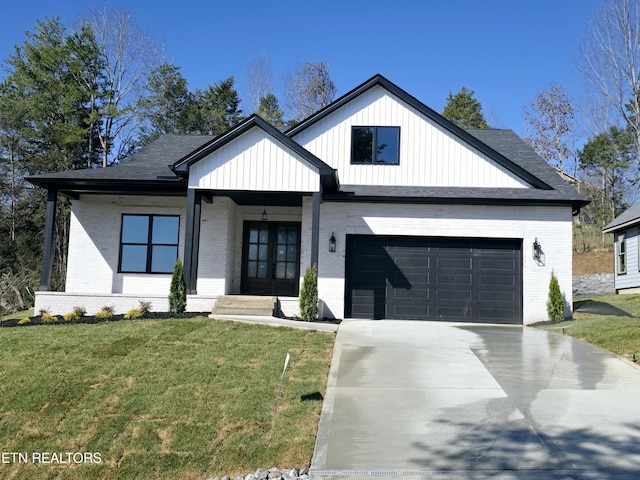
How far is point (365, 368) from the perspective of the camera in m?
8.15

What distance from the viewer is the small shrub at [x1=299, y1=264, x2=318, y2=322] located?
43.3 feet

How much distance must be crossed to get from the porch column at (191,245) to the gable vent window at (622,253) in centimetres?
1999

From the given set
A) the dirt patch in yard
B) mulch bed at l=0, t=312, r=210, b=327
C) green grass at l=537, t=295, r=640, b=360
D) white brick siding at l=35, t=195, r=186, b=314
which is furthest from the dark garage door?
the dirt patch in yard

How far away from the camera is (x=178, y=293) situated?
13016 mm

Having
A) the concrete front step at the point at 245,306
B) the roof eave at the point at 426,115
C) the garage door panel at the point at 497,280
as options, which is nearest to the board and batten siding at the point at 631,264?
the roof eave at the point at 426,115

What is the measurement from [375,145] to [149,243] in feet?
23.6

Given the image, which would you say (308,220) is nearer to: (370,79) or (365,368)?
(370,79)

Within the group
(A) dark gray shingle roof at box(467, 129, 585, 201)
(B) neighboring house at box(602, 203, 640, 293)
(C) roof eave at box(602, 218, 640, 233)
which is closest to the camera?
(A) dark gray shingle roof at box(467, 129, 585, 201)

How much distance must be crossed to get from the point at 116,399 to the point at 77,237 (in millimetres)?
10101

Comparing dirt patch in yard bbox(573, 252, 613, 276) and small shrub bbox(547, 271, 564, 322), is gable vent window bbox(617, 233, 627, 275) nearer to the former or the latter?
dirt patch in yard bbox(573, 252, 613, 276)

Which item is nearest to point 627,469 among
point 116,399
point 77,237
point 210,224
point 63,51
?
point 116,399

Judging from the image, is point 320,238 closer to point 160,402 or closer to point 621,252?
point 160,402

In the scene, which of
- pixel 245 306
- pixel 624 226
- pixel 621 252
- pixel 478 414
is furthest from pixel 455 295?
pixel 621 252

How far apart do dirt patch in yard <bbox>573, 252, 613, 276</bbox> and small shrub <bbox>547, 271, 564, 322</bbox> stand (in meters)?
19.7
